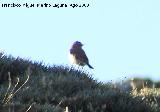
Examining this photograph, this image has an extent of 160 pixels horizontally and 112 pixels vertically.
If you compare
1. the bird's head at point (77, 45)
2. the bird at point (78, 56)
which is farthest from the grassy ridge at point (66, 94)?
the bird's head at point (77, 45)

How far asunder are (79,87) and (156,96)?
1407mm

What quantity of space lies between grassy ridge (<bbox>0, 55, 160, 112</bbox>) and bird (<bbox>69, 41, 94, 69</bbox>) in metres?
4.28

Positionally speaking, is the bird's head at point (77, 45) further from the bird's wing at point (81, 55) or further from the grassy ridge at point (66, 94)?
the grassy ridge at point (66, 94)

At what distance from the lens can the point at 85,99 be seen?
35.6 ft

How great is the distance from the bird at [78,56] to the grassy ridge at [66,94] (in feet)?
14.0

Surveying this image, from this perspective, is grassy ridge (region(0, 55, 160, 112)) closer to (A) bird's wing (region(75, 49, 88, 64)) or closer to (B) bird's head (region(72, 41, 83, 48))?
(A) bird's wing (region(75, 49, 88, 64))

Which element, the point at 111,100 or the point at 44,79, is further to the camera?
the point at 44,79

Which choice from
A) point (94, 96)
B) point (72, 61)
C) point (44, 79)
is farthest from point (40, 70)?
point (72, 61)

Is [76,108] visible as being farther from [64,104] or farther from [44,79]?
[44,79]

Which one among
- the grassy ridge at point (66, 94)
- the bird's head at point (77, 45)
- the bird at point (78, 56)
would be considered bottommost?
the grassy ridge at point (66, 94)

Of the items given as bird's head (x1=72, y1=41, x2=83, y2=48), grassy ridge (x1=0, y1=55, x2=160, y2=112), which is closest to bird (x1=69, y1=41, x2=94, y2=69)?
bird's head (x1=72, y1=41, x2=83, y2=48)

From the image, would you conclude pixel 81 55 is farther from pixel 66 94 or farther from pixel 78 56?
pixel 66 94

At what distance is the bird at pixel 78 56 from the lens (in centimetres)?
1778

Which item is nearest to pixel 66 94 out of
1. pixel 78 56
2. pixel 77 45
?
pixel 78 56
